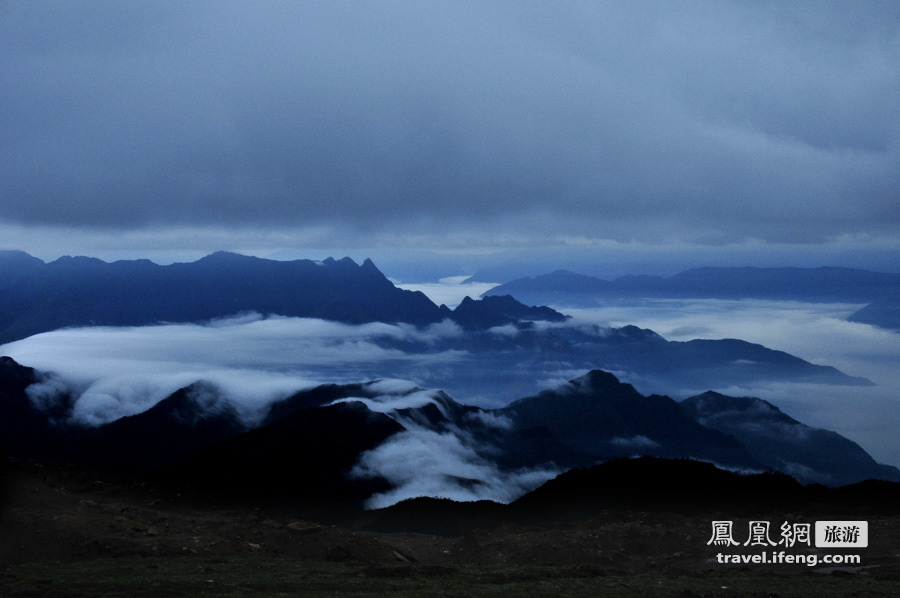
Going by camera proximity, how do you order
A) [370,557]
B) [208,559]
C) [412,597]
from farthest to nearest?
[370,557], [208,559], [412,597]

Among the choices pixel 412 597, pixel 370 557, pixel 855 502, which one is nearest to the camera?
pixel 412 597

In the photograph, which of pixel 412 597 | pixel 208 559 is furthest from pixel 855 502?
pixel 208 559

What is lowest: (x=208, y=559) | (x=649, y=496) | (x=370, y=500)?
(x=370, y=500)

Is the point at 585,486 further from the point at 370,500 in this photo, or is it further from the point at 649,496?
the point at 370,500

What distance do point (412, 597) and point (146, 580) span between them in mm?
13709

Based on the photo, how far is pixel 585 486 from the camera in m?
117

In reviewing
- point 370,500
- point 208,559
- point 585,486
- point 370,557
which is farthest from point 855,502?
point 370,500

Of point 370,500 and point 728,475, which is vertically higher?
point 728,475

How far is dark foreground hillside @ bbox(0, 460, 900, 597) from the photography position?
3903 cm

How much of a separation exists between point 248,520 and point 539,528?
23334 mm

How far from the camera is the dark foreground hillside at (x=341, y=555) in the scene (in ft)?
128

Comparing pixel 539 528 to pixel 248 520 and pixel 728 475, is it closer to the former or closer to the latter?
pixel 248 520

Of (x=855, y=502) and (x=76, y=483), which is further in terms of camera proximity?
(x=855, y=502)

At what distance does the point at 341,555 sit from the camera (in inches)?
1960
